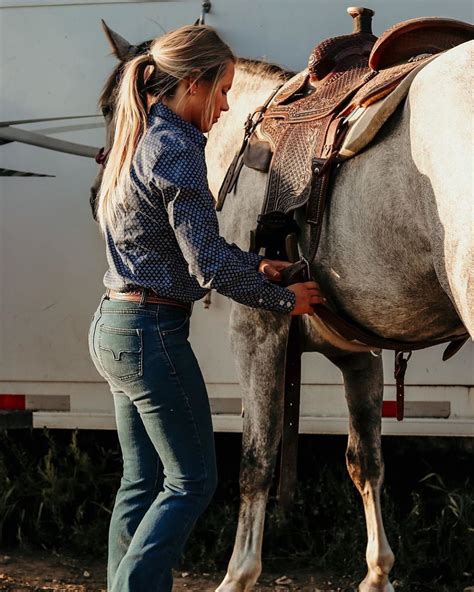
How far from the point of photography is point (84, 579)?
13.0 feet

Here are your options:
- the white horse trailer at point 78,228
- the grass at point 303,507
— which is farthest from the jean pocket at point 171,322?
the grass at point 303,507

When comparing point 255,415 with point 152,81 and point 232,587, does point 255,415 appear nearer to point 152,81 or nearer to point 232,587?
point 232,587

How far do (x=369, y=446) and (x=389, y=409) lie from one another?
2.16 feet

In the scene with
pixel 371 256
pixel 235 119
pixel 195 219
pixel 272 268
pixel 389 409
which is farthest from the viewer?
pixel 389 409

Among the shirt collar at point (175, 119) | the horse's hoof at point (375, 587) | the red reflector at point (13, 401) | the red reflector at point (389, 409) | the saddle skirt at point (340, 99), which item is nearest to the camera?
the shirt collar at point (175, 119)

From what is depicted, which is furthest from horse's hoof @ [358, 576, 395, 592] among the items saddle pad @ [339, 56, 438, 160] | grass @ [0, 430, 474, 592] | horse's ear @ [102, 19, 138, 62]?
horse's ear @ [102, 19, 138, 62]

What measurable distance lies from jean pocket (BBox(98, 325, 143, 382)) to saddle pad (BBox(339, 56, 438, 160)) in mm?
810

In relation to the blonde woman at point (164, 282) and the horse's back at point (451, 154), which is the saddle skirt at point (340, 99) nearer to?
the horse's back at point (451, 154)

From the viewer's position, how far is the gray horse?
2.31 m

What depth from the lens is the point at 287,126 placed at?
3162 millimetres

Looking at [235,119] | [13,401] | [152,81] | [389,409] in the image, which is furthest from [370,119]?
[13,401]

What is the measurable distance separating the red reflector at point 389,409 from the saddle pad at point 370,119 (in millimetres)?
1777

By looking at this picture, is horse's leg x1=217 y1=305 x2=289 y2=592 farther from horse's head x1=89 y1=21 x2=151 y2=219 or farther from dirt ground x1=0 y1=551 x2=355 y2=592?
horse's head x1=89 y1=21 x2=151 y2=219

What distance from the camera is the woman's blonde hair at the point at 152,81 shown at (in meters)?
2.50
